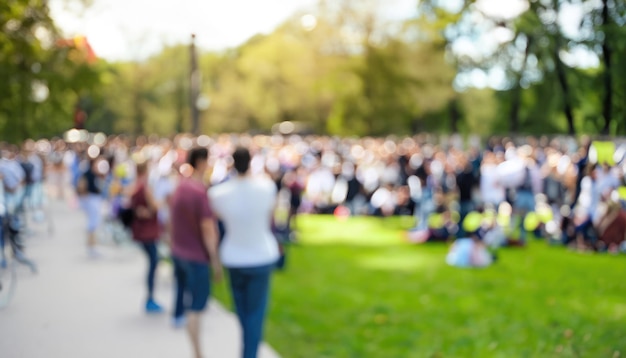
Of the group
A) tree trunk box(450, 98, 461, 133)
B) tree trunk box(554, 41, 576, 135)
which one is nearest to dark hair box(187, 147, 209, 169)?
tree trunk box(554, 41, 576, 135)

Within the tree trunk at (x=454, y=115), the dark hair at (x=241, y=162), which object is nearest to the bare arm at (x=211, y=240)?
the dark hair at (x=241, y=162)

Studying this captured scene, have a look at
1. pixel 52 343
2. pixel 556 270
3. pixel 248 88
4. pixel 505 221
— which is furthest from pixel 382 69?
pixel 52 343

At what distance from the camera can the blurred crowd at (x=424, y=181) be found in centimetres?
488

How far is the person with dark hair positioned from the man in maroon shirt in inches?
22.0

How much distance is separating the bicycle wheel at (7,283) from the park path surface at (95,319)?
0.28ft

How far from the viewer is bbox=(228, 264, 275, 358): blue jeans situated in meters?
5.20

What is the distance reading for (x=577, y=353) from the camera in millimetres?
4688

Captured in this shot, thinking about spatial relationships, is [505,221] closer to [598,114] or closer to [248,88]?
[598,114]

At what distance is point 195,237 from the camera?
5965mm

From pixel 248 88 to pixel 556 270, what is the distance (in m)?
44.8

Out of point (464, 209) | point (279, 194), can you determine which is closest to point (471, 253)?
point (464, 209)

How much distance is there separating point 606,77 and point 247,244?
9.36 feet

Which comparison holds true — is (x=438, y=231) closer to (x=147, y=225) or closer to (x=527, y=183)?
(x=527, y=183)

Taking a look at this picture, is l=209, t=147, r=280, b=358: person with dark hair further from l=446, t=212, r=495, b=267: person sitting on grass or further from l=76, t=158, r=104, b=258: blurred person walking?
l=76, t=158, r=104, b=258: blurred person walking
